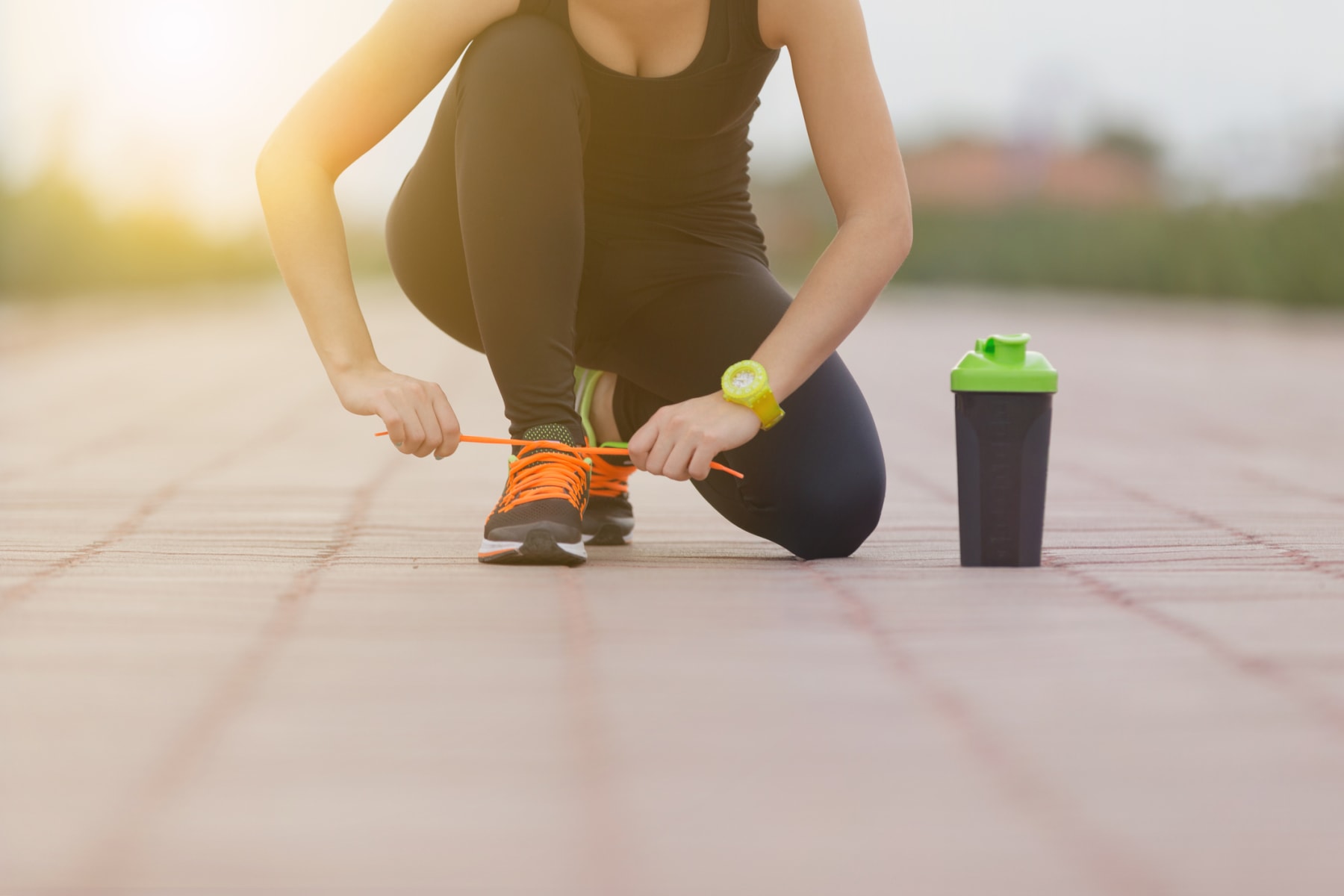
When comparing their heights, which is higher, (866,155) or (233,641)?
(866,155)

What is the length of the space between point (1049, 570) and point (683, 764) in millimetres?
916

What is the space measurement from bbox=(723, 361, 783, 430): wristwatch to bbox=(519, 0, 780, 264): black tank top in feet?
1.43

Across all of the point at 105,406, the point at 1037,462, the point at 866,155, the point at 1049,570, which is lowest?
the point at 105,406

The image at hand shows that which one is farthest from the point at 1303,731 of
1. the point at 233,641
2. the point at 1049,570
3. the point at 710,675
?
the point at 233,641

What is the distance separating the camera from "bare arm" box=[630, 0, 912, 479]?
194 centimetres

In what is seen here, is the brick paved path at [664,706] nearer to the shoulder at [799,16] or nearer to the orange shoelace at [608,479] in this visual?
the orange shoelace at [608,479]

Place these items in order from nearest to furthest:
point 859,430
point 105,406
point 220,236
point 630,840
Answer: point 630,840, point 859,430, point 105,406, point 220,236

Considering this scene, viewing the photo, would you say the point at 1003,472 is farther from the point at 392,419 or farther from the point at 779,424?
the point at 392,419

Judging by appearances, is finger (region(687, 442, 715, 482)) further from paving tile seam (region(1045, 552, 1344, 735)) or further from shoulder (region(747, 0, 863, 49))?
shoulder (region(747, 0, 863, 49))

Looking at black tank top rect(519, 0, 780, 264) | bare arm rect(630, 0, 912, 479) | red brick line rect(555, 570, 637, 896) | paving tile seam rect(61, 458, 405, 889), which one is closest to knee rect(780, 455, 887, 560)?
bare arm rect(630, 0, 912, 479)

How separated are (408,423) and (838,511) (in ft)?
2.00

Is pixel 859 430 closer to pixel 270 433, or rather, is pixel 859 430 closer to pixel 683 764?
pixel 683 764

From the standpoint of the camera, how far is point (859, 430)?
2.18 meters

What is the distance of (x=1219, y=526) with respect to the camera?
7.79ft
